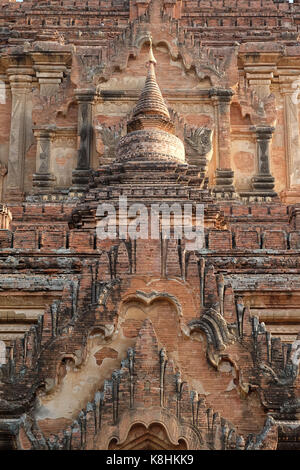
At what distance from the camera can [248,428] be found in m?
10.5

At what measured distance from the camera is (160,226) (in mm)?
15328

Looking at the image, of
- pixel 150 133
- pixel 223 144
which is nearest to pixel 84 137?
pixel 150 133

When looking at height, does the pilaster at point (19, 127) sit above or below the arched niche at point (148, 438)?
above

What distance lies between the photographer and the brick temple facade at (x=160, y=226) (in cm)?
1038

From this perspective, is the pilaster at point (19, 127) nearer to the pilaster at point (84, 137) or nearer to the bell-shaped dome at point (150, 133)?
the pilaster at point (84, 137)

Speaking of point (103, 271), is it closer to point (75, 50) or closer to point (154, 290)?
point (154, 290)

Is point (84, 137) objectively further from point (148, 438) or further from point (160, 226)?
point (148, 438)

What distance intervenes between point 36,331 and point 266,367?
10.4ft

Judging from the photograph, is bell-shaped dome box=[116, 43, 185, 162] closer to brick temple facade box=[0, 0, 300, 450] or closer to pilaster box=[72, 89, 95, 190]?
brick temple facade box=[0, 0, 300, 450]

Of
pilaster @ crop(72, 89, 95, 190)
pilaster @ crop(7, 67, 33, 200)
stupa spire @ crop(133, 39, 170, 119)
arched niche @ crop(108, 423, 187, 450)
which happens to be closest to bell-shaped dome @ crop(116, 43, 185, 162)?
stupa spire @ crop(133, 39, 170, 119)

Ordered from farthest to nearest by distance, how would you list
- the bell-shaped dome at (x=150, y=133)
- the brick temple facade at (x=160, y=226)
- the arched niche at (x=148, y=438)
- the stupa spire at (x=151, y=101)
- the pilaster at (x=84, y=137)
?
the pilaster at (x=84, y=137) → the stupa spire at (x=151, y=101) → the bell-shaped dome at (x=150, y=133) → the brick temple facade at (x=160, y=226) → the arched niche at (x=148, y=438)

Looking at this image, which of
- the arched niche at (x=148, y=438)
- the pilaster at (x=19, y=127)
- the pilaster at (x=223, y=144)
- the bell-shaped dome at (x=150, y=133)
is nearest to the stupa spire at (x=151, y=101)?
the bell-shaped dome at (x=150, y=133)

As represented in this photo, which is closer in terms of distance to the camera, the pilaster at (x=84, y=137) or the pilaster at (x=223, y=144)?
the pilaster at (x=223, y=144)
